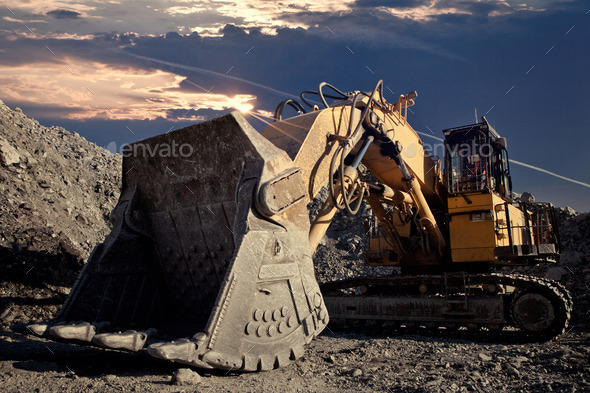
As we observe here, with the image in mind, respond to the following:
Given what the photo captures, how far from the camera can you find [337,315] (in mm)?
8219

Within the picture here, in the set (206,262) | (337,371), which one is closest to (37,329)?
(206,262)

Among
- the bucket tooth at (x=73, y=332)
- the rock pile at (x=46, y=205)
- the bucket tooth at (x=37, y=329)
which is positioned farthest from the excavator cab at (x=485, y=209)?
the rock pile at (x=46, y=205)

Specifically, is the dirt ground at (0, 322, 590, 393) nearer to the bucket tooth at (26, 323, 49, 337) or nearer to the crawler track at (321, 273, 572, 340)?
the bucket tooth at (26, 323, 49, 337)

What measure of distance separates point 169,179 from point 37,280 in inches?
136

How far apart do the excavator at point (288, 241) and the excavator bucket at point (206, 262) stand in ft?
0.05

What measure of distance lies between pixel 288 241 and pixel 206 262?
1158mm

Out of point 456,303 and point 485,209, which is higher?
point 485,209

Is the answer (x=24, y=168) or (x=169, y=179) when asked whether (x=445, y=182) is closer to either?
(x=169, y=179)

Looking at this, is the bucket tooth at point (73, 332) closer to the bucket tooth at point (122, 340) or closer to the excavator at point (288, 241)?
the excavator at point (288, 241)

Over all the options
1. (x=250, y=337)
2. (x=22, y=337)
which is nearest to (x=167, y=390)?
(x=250, y=337)

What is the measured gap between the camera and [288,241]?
4473 millimetres

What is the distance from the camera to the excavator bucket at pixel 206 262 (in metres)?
3.88

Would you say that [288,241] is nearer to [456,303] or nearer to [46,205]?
[456,303]

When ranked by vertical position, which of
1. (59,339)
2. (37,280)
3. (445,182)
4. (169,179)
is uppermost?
(445,182)
